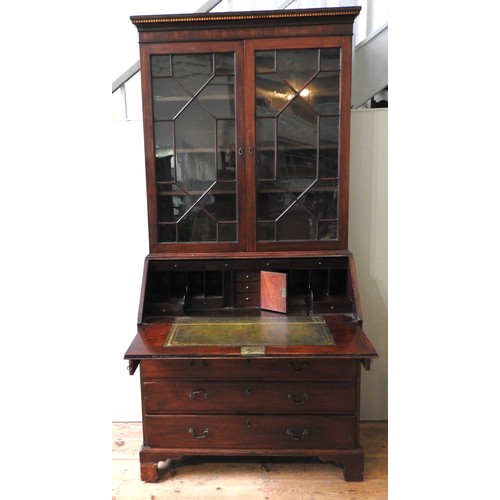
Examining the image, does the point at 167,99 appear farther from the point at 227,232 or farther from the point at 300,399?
the point at 300,399

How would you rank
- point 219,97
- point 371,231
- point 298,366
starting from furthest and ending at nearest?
point 371,231
point 219,97
point 298,366

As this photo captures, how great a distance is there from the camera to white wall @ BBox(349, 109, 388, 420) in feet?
6.37

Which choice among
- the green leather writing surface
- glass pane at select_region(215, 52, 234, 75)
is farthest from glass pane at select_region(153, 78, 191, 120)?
the green leather writing surface

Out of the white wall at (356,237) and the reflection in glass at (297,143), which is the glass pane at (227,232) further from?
the white wall at (356,237)

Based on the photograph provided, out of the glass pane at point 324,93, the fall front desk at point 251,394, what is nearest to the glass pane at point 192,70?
the glass pane at point 324,93

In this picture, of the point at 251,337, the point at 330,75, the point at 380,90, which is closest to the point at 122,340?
the point at 251,337

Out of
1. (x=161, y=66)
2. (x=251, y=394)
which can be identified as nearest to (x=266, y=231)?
(x=251, y=394)

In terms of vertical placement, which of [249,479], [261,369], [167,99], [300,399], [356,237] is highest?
[167,99]

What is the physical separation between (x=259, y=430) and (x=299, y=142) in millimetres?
1190

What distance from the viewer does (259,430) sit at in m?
1.68

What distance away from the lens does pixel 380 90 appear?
76.5 inches

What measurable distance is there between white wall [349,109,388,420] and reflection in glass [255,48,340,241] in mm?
250

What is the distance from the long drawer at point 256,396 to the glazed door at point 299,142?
0.57 m

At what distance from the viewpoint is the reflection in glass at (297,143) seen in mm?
1705
